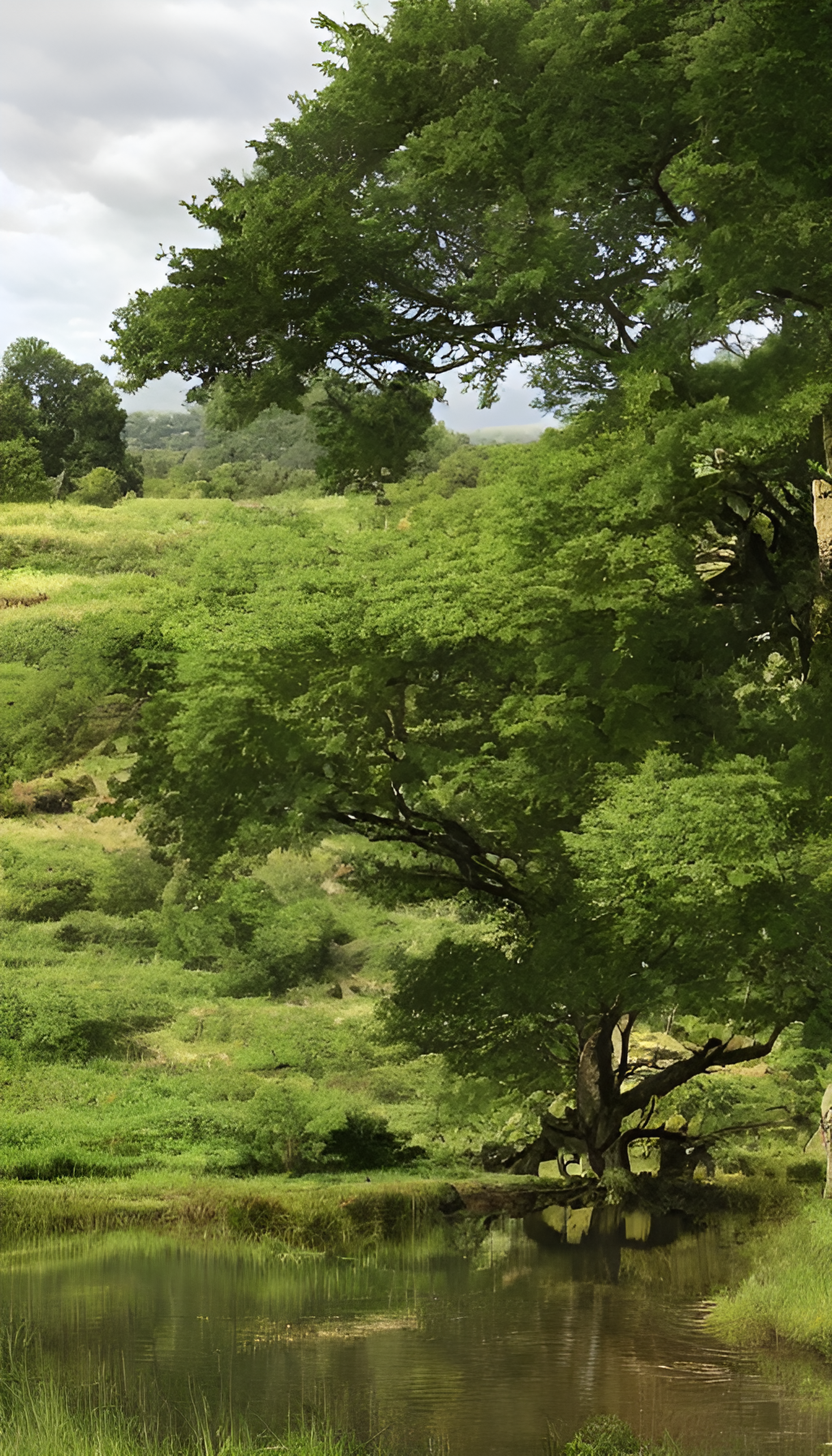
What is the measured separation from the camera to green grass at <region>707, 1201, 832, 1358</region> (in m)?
13.0

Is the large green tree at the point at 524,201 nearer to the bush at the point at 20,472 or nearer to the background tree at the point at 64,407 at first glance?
the bush at the point at 20,472

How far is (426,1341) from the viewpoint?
43.9 ft

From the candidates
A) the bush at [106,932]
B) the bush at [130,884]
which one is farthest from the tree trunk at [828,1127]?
the bush at [130,884]

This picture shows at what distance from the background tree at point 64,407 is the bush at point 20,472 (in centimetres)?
206

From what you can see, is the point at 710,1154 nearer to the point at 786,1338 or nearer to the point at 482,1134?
the point at 482,1134

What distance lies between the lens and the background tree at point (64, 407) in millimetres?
72250

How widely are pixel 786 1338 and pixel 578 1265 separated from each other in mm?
6836

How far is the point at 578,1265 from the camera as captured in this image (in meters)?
19.8

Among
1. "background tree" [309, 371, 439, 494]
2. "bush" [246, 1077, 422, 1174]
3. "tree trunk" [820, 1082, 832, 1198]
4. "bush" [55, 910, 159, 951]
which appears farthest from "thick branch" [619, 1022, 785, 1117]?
"bush" [55, 910, 159, 951]

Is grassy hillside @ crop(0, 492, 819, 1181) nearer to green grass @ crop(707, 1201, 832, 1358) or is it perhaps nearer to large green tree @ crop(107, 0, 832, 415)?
large green tree @ crop(107, 0, 832, 415)

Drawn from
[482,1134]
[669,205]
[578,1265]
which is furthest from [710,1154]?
[669,205]

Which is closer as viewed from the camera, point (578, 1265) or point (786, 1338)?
point (786, 1338)

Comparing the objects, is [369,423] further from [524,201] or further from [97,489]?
[97,489]

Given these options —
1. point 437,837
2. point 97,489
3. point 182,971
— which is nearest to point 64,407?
point 97,489
